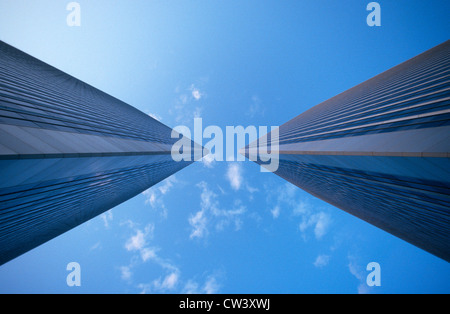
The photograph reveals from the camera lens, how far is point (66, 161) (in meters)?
8.34

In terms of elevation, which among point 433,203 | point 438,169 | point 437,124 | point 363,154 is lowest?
point 433,203

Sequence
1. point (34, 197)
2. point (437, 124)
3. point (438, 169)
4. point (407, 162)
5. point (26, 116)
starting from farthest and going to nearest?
point (34, 197) → point (26, 116) → point (437, 124) → point (407, 162) → point (438, 169)

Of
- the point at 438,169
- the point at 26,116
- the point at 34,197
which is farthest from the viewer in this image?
the point at 34,197

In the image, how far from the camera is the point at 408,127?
10328mm

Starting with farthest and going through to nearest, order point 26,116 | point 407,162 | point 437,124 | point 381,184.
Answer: point 381,184
point 26,116
point 437,124
point 407,162

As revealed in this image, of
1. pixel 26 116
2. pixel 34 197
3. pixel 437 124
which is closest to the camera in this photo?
pixel 437 124
